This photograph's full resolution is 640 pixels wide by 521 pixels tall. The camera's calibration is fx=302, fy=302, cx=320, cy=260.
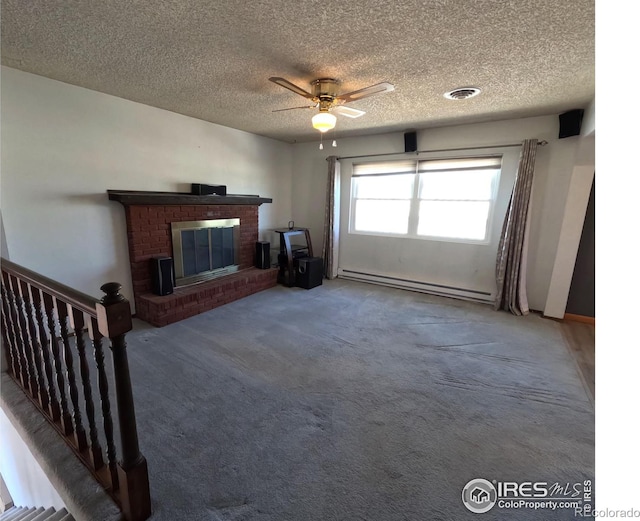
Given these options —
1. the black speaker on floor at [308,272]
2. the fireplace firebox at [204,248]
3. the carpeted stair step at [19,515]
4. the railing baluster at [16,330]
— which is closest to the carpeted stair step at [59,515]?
the carpeted stair step at [19,515]

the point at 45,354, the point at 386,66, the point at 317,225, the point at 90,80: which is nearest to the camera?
the point at 45,354

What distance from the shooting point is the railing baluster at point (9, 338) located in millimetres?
1965

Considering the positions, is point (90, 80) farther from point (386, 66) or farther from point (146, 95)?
point (386, 66)

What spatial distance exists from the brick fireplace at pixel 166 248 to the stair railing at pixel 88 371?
4.65 feet

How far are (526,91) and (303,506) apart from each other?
353 cm

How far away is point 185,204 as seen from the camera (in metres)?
3.68

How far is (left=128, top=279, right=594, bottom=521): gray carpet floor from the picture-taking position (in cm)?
144

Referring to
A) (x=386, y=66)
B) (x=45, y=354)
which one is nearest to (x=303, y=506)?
(x=45, y=354)

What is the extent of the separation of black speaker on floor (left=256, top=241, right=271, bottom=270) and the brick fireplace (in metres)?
0.45

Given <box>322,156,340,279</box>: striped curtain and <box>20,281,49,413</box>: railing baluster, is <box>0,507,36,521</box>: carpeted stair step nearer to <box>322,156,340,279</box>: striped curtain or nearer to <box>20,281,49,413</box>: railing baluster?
<box>20,281,49,413</box>: railing baluster

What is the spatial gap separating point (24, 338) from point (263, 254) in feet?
10.0

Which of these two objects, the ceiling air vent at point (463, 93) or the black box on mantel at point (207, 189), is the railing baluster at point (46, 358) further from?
the ceiling air vent at point (463, 93)

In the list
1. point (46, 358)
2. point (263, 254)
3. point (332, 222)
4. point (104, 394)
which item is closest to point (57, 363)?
point (46, 358)

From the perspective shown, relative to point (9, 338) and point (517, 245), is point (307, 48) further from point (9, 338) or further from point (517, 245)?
point (517, 245)
